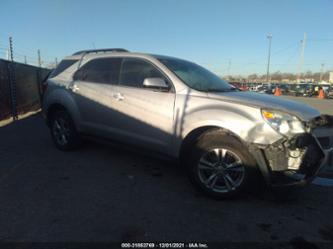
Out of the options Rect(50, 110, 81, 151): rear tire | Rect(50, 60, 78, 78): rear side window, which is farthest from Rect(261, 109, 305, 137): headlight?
Rect(50, 60, 78, 78): rear side window

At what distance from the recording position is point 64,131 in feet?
18.1

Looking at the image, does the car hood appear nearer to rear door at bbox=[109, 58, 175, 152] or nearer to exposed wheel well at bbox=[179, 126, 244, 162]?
exposed wheel well at bbox=[179, 126, 244, 162]

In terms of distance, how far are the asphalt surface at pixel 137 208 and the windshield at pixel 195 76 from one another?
1445 millimetres

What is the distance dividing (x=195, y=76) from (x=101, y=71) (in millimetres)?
1673

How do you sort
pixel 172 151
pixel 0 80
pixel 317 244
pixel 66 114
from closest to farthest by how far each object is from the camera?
pixel 317 244 → pixel 172 151 → pixel 66 114 → pixel 0 80

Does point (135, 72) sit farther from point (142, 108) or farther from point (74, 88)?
point (74, 88)

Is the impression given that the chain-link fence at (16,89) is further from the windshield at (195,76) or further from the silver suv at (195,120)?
the windshield at (195,76)

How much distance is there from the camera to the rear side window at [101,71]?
474 centimetres

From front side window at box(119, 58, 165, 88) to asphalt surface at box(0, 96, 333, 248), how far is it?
1449 millimetres

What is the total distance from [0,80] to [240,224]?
350 inches

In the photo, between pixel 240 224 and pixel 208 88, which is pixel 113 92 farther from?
pixel 240 224

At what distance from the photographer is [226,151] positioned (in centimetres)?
345

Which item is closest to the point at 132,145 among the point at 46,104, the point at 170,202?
the point at 170,202

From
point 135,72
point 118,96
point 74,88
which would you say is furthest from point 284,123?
point 74,88
